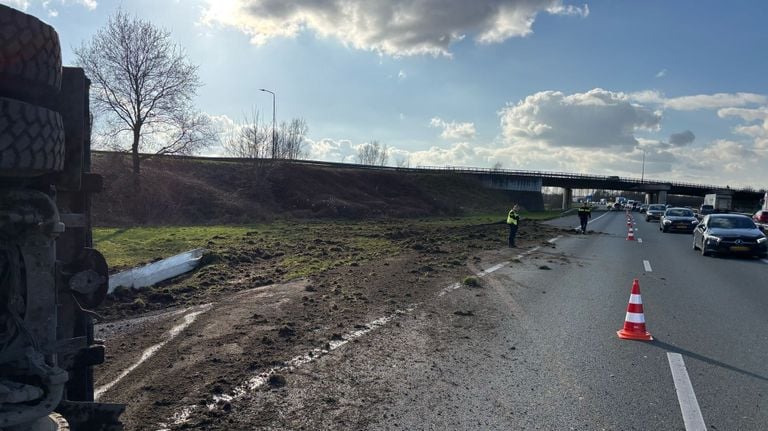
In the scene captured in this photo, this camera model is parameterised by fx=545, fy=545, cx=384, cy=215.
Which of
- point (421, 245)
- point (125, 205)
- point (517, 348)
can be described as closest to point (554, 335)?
point (517, 348)

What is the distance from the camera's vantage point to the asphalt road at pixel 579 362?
4469mm

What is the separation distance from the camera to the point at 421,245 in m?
18.8

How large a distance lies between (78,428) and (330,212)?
1445 inches

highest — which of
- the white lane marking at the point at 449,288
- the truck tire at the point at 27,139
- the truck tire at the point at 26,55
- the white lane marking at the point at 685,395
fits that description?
the truck tire at the point at 26,55

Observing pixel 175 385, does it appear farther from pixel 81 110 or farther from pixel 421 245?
pixel 421 245

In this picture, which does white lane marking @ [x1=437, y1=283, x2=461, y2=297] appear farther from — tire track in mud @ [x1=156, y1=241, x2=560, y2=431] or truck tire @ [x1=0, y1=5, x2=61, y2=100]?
truck tire @ [x1=0, y1=5, x2=61, y2=100]

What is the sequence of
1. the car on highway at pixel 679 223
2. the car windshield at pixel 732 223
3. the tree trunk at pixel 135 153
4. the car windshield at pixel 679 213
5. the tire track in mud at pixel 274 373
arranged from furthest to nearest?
the car windshield at pixel 679 213 → the tree trunk at pixel 135 153 → the car on highway at pixel 679 223 → the car windshield at pixel 732 223 → the tire track in mud at pixel 274 373

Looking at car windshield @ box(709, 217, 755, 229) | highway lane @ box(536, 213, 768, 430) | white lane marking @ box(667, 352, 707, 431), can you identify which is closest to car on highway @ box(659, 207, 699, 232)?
car windshield @ box(709, 217, 755, 229)

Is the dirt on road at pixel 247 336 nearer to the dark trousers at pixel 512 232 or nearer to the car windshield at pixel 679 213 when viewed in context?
the dark trousers at pixel 512 232

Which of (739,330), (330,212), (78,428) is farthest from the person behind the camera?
(330,212)

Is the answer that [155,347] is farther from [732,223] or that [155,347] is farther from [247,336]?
[732,223]

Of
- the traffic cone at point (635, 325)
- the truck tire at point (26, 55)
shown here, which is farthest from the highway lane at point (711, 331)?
the truck tire at point (26, 55)

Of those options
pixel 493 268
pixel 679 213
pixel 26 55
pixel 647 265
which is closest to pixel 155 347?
pixel 26 55

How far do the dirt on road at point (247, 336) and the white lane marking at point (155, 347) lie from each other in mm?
14
